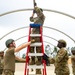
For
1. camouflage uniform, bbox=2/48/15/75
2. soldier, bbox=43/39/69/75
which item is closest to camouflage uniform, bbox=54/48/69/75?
soldier, bbox=43/39/69/75

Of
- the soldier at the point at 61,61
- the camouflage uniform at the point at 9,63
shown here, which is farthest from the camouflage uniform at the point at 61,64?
the camouflage uniform at the point at 9,63

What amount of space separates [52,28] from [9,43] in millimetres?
8991

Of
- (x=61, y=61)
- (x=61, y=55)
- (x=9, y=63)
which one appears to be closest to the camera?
(x=9, y=63)

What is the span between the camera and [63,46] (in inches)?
448

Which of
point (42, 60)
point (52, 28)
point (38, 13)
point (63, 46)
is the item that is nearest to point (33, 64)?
point (42, 60)

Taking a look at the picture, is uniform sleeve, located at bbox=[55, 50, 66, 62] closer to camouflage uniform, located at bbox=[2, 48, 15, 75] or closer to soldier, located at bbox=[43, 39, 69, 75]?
soldier, located at bbox=[43, 39, 69, 75]

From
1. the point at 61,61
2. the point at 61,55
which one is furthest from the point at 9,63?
the point at 61,61

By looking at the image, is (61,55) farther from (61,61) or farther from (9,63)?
(9,63)

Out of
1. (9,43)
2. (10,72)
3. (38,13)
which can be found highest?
(38,13)

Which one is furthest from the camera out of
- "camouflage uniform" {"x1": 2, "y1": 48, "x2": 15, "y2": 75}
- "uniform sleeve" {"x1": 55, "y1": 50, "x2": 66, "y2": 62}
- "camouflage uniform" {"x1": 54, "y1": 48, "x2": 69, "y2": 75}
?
"camouflage uniform" {"x1": 54, "y1": 48, "x2": 69, "y2": 75}

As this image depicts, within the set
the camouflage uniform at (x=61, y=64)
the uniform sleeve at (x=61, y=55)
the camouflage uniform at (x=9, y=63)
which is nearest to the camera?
the camouflage uniform at (x=9, y=63)

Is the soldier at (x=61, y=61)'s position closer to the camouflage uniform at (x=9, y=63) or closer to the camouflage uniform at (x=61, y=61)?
the camouflage uniform at (x=61, y=61)

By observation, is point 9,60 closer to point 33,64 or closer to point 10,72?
point 10,72

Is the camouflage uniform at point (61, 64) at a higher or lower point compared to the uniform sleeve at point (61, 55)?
lower
